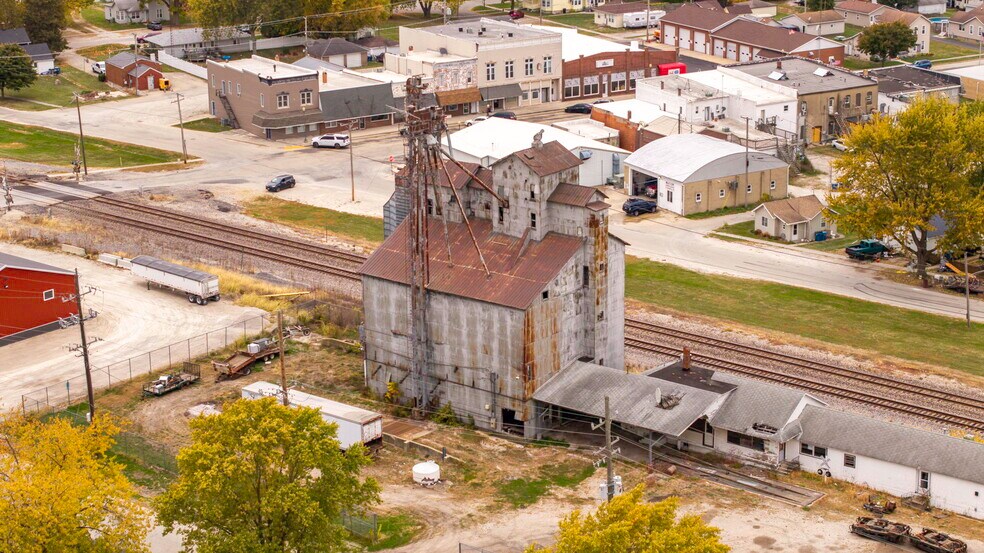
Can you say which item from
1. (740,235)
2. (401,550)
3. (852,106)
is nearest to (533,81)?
(852,106)

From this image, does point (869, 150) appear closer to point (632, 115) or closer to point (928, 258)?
point (928, 258)

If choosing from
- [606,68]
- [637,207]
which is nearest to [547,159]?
[637,207]

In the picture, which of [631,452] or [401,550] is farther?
[631,452]

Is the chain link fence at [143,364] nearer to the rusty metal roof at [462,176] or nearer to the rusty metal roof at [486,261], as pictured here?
the rusty metal roof at [486,261]

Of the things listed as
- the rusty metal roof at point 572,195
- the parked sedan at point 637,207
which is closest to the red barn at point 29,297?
the rusty metal roof at point 572,195

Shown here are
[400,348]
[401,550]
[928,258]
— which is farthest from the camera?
[928,258]

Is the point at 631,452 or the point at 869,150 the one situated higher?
the point at 869,150

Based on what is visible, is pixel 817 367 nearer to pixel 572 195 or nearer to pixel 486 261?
pixel 572 195
